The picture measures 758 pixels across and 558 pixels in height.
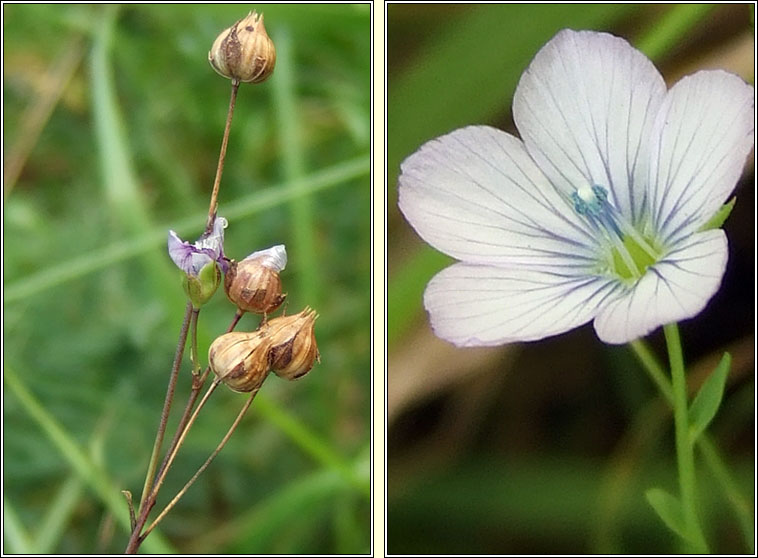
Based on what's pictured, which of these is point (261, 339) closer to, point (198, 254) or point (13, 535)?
point (198, 254)

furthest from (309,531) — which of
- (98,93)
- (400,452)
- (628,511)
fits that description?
(98,93)

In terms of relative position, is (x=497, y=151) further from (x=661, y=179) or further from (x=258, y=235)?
(x=258, y=235)

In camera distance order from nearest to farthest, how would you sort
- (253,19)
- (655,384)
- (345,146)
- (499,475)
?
(253,19) → (655,384) → (499,475) → (345,146)

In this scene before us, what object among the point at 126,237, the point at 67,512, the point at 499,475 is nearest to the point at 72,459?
the point at 67,512

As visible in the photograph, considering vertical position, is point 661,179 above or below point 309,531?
above

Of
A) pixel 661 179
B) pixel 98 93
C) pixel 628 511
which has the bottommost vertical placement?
pixel 628 511

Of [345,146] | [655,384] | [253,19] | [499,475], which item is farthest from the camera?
[345,146]

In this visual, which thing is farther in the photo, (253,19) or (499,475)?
(499,475)

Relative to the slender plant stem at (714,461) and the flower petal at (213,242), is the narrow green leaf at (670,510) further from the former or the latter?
the flower petal at (213,242)
